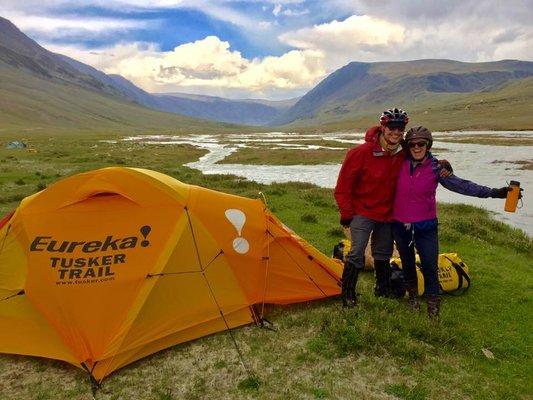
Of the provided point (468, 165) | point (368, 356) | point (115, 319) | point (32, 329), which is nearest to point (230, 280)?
point (115, 319)

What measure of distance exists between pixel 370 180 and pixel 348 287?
1987 millimetres

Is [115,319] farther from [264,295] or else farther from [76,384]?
[264,295]

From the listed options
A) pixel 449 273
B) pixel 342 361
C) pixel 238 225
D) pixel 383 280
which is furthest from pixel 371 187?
pixel 449 273

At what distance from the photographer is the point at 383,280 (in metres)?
8.52

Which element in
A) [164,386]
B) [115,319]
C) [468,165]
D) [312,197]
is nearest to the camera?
[164,386]

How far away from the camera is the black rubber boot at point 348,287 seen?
7.90 m

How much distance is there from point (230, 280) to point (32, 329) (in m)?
3.23

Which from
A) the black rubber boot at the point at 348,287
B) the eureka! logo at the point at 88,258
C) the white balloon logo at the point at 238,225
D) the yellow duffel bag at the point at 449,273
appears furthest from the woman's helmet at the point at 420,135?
the eureka! logo at the point at 88,258

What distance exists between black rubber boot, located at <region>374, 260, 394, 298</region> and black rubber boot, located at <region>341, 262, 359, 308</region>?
685 millimetres

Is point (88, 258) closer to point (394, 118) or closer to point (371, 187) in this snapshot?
point (371, 187)

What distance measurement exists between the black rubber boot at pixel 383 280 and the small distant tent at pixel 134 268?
0.80 meters

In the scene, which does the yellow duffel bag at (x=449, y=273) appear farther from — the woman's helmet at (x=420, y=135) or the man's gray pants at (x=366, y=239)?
the woman's helmet at (x=420, y=135)

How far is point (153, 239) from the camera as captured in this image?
7.53 m

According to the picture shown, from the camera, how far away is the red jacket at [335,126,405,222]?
24.2 feet
